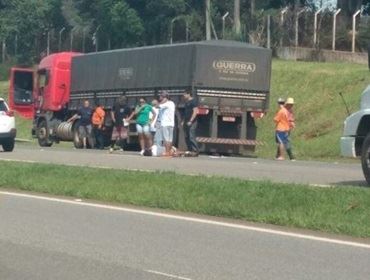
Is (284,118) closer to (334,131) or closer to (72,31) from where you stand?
(334,131)

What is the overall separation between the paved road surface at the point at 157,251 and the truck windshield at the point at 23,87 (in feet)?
98.1

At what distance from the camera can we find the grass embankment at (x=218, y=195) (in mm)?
14030

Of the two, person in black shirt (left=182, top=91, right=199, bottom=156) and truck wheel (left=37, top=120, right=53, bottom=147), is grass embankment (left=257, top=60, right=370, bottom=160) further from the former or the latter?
truck wheel (left=37, top=120, right=53, bottom=147)

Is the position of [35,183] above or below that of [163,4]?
below

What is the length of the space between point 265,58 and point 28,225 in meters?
20.0

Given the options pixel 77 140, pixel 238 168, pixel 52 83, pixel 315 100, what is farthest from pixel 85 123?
pixel 238 168

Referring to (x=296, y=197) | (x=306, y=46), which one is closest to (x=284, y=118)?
(x=296, y=197)

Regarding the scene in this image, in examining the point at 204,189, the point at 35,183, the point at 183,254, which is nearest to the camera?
the point at 183,254

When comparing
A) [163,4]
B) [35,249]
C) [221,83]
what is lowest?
[35,249]

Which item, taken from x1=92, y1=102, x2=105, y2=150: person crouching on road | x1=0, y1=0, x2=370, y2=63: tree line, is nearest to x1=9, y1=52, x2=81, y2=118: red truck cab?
x1=92, y1=102, x2=105, y2=150: person crouching on road

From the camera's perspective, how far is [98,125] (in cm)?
3775

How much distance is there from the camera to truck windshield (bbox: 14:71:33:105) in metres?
44.9

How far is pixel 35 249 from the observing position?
12.4 m

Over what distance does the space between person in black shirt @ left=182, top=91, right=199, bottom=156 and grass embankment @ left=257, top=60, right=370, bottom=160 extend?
13.2 feet
